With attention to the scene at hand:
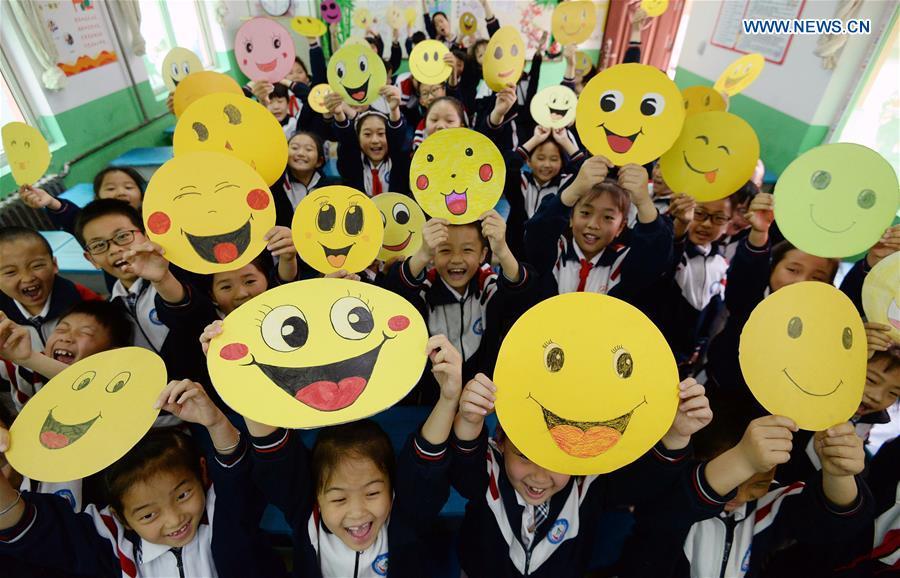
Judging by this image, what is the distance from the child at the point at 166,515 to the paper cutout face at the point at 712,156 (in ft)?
5.13

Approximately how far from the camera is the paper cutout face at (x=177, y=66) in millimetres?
2490

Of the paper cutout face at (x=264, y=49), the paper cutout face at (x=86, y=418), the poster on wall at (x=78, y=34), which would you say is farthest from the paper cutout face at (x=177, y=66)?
the paper cutout face at (x=86, y=418)

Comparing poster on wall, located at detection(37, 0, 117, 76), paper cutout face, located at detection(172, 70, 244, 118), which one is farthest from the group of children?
poster on wall, located at detection(37, 0, 117, 76)

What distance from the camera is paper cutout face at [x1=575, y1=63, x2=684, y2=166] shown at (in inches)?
54.9

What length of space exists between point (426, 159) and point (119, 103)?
12.5 feet

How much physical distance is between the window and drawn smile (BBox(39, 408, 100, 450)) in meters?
4.53

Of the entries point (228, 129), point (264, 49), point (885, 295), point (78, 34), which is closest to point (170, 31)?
point (78, 34)

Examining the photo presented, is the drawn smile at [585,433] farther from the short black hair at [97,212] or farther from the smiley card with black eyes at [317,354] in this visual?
the short black hair at [97,212]

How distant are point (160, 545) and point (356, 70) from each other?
6.93 ft

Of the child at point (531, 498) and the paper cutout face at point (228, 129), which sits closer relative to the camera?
the child at point (531, 498)

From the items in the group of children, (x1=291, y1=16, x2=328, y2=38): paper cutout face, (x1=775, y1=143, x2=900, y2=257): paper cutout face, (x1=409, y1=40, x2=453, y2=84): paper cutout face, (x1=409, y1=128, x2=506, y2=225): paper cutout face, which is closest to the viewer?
the group of children

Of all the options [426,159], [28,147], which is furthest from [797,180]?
[28,147]

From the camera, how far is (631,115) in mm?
1424

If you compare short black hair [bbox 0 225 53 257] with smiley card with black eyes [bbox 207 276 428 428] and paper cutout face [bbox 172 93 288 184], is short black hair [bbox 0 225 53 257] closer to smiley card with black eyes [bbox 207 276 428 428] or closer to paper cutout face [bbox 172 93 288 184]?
paper cutout face [bbox 172 93 288 184]
